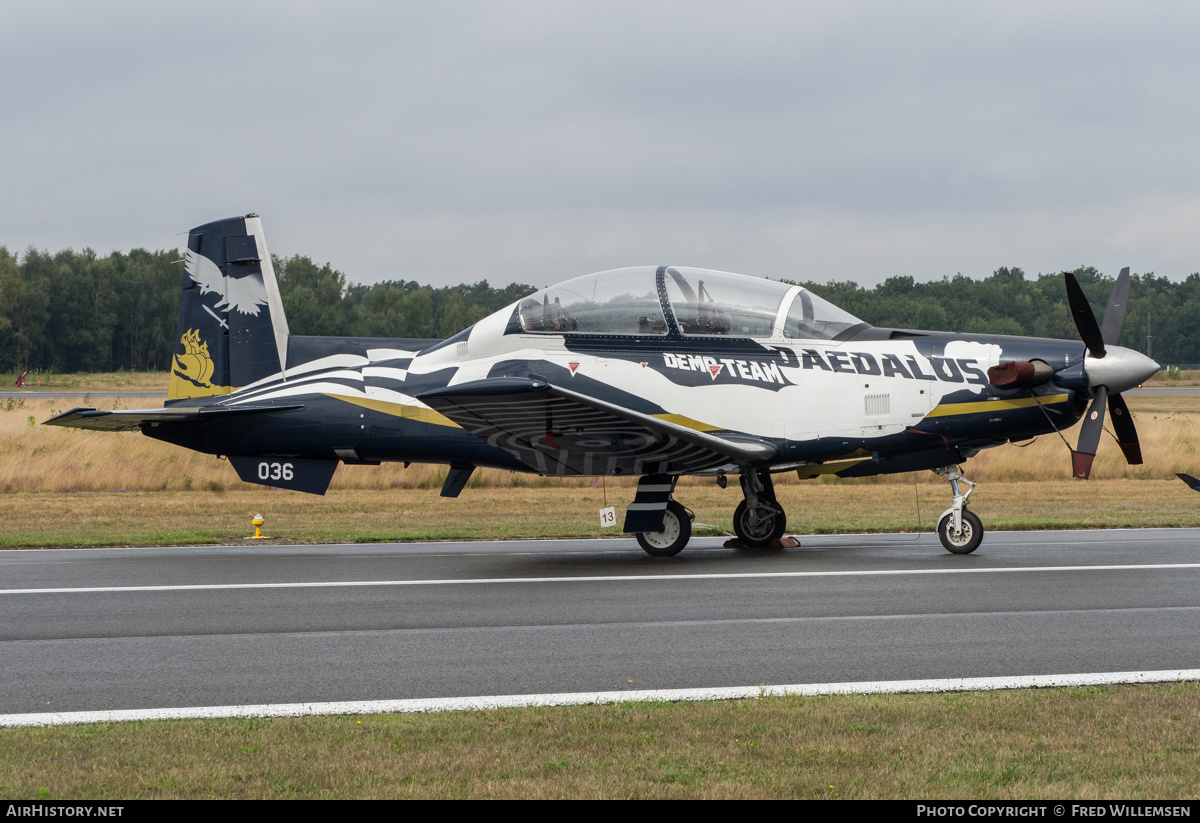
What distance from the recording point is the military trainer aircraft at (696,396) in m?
11.5

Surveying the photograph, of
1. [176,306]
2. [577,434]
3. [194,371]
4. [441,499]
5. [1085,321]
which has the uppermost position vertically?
[176,306]

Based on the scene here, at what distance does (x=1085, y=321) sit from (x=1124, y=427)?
1.21m

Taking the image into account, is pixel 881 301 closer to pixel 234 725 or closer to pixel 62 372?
pixel 62 372

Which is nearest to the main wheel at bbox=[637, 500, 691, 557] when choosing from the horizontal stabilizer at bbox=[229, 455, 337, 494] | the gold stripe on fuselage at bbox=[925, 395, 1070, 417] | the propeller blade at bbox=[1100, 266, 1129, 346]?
the gold stripe on fuselage at bbox=[925, 395, 1070, 417]

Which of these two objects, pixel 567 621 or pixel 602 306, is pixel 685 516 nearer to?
pixel 602 306

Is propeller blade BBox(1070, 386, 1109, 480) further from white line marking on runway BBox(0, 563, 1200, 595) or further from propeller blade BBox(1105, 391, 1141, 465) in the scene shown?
white line marking on runway BBox(0, 563, 1200, 595)

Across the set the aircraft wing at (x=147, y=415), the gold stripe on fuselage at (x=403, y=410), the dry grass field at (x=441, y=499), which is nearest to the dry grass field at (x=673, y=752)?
the gold stripe on fuselage at (x=403, y=410)

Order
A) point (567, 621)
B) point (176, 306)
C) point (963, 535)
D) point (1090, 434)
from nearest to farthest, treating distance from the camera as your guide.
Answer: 1. point (567, 621)
2. point (1090, 434)
3. point (963, 535)
4. point (176, 306)

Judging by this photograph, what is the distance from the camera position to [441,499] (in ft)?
72.6

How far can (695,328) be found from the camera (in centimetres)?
1217

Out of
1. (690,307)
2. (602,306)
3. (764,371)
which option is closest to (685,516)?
(764,371)

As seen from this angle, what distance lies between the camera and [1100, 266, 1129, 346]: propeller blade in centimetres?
1167

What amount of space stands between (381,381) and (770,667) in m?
7.69

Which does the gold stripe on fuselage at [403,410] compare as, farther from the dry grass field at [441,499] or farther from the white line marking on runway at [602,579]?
the dry grass field at [441,499]
